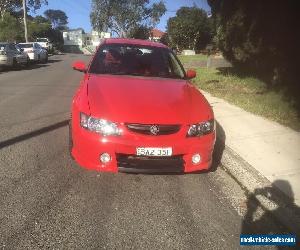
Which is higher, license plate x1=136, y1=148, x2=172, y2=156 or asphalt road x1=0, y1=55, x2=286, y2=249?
license plate x1=136, y1=148, x2=172, y2=156

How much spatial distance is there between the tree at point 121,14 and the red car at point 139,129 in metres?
77.3

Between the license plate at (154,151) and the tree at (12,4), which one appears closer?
the license plate at (154,151)

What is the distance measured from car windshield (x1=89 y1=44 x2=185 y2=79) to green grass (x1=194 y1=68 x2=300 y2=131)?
2.79 metres

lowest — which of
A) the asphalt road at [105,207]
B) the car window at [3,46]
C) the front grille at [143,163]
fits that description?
the asphalt road at [105,207]

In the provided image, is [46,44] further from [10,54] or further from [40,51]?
[10,54]

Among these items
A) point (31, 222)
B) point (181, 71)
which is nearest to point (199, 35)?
point (181, 71)

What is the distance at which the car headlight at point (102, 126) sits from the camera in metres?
4.62

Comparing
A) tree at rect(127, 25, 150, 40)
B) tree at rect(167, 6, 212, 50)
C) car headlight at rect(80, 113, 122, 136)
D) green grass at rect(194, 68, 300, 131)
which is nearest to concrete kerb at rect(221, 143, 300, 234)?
car headlight at rect(80, 113, 122, 136)

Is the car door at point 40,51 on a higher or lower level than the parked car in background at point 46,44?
higher

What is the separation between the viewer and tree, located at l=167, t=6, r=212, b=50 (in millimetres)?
52156

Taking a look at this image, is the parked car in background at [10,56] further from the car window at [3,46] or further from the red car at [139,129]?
the red car at [139,129]

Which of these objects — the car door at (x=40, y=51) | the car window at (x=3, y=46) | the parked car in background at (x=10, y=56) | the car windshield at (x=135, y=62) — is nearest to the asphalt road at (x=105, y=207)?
the car windshield at (x=135, y=62)

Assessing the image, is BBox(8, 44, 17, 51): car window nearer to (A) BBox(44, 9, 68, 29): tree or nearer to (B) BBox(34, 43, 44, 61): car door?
(B) BBox(34, 43, 44, 61): car door

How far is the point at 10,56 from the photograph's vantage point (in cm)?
2133
